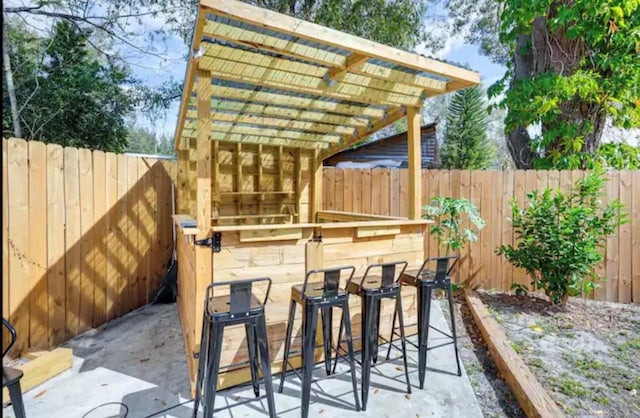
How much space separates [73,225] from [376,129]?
11.2 feet

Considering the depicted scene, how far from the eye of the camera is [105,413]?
94.9 inches

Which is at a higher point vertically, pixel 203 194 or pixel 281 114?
pixel 281 114

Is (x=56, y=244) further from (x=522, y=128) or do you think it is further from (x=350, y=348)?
(x=522, y=128)

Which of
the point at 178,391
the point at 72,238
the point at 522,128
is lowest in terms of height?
the point at 178,391

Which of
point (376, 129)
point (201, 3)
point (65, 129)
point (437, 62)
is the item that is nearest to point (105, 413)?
point (201, 3)

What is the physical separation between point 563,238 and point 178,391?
3.98 meters

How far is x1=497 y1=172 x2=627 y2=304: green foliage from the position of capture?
3.91 m

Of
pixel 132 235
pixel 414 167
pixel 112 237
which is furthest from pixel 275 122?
pixel 112 237

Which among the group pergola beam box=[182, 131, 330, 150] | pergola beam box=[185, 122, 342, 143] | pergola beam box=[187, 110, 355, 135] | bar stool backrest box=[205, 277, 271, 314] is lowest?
bar stool backrest box=[205, 277, 271, 314]

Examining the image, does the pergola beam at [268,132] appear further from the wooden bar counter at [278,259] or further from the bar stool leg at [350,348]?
the bar stool leg at [350,348]

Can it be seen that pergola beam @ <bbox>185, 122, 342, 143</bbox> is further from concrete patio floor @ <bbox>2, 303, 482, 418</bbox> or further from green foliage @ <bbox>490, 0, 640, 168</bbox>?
green foliage @ <bbox>490, 0, 640, 168</bbox>

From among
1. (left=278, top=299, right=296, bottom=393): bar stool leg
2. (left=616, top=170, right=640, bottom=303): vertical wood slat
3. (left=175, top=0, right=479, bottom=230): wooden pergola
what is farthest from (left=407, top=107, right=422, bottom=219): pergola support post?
(left=616, top=170, right=640, bottom=303): vertical wood slat

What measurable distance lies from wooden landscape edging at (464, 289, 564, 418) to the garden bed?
133mm

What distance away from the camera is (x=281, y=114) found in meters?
4.40
